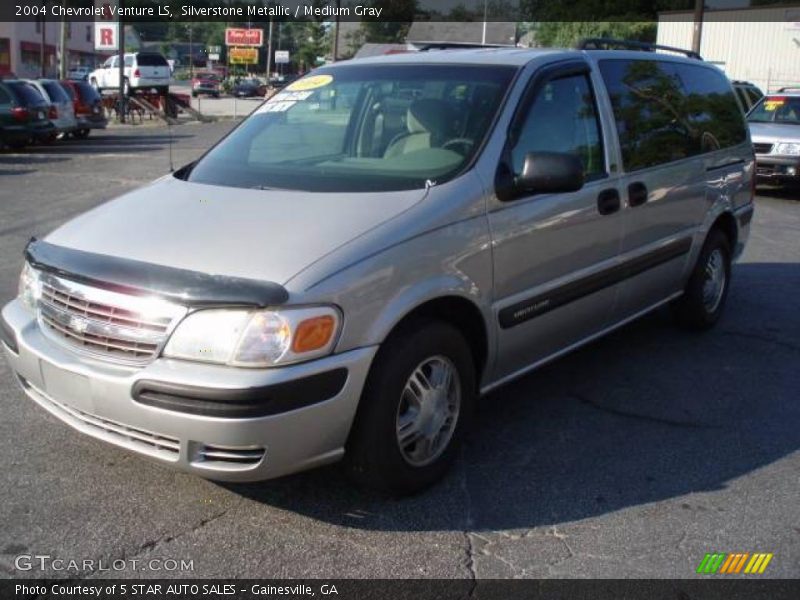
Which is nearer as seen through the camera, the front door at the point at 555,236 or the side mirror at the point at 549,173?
the side mirror at the point at 549,173

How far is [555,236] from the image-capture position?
13.8 ft

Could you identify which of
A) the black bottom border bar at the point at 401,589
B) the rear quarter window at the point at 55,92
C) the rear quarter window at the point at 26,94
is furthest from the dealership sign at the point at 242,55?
the black bottom border bar at the point at 401,589

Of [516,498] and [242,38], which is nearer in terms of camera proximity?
[516,498]

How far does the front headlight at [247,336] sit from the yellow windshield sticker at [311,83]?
2122 mm

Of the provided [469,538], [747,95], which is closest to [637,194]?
[469,538]

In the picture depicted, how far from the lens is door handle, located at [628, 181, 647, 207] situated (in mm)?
4807

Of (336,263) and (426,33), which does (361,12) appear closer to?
(426,33)

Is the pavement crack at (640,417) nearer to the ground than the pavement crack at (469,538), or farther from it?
farther from it

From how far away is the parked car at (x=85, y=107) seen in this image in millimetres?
23828

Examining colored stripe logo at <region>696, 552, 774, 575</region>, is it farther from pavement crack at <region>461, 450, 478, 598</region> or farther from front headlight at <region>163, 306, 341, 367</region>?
front headlight at <region>163, 306, 341, 367</region>

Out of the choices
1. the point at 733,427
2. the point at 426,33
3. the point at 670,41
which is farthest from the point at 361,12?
the point at 733,427

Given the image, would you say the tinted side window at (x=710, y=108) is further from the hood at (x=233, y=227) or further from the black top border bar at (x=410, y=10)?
the black top border bar at (x=410, y=10)

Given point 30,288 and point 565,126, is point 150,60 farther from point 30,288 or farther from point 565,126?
point 30,288

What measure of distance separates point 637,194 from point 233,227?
2475 mm
